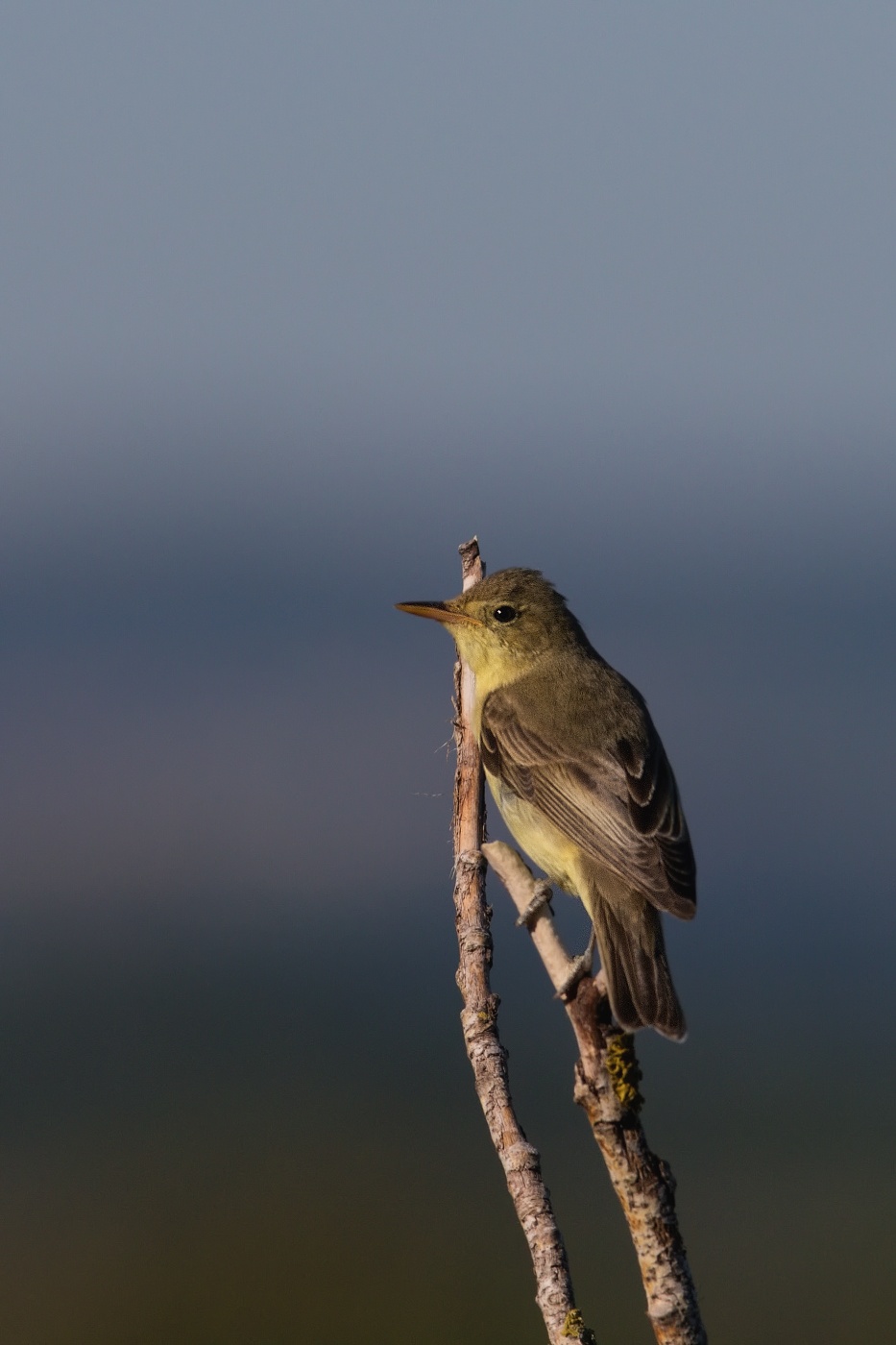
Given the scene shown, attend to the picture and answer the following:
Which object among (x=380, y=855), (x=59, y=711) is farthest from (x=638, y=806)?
(x=59, y=711)

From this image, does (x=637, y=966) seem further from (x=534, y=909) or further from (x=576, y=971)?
(x=576, y=971)

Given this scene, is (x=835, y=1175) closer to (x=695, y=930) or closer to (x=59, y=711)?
(x=695, y=930)

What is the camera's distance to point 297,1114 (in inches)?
1369

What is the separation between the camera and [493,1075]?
4.14m

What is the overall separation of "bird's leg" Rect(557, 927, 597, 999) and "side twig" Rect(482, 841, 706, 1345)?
42mm

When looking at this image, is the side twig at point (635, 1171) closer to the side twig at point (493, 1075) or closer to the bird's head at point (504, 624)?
the side twig at point (493, 1075)

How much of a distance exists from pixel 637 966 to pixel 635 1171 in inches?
71.5

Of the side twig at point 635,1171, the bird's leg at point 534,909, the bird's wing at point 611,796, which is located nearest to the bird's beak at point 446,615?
the bird's wing at point 611,796

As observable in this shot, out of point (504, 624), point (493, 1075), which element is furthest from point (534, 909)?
point (504, 624)

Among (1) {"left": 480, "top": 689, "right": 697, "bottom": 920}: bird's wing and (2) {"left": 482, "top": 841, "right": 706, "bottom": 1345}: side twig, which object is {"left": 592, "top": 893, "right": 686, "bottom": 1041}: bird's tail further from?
(2) {"left": 482, "top": 841, "right": 706, "bottom": 1345}: side twig

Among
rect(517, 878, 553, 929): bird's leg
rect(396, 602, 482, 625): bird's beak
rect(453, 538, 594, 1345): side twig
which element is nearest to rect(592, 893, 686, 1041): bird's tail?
rect(517, 878, 553, 929): bird's leg

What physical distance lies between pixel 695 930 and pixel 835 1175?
1641 inches

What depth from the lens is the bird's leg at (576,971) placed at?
192 inches

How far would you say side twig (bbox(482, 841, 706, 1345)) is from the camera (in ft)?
12.0
